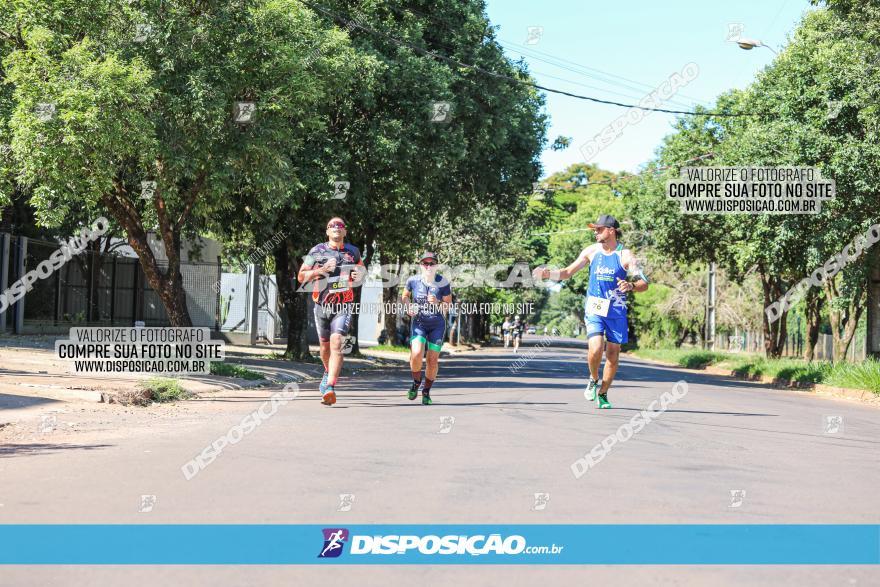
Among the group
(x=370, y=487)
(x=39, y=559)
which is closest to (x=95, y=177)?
(x=370, y=487)

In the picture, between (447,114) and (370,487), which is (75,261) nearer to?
(447,114)

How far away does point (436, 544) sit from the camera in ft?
16.9

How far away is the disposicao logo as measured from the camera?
498 centimetres

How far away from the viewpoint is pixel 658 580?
15.1 ft

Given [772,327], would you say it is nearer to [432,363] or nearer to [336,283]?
[432,363]

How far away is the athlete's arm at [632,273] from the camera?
11555 mm

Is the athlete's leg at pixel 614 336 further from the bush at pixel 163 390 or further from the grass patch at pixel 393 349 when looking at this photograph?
the grass patch at pixel 393 349

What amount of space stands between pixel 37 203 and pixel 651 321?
56.1 meters

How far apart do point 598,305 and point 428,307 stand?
7.52 feet

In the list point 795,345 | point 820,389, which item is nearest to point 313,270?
point 820,389

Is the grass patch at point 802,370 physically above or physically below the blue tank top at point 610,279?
below

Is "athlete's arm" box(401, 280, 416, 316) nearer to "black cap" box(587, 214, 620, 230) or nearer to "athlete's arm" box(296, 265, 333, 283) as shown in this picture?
"athlete's arm" box(296, 265, 333, 283)

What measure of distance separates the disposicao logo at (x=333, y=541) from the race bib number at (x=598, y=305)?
7168 mm

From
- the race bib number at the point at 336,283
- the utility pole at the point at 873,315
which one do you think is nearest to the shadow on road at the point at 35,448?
the race bib number at the point at 336,283
